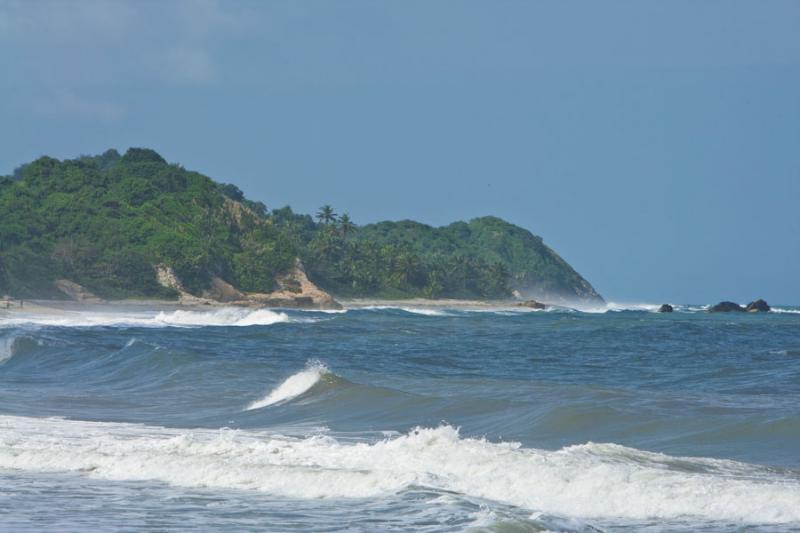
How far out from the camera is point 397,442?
13805mm

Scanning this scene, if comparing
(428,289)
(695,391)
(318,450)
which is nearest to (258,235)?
(428,289)

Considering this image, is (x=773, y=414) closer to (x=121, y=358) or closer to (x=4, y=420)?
(x=4, y=420)

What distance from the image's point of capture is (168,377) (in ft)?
81.4

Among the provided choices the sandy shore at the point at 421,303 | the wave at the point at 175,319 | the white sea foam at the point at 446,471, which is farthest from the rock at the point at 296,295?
the white sea foam at the point at 446,471

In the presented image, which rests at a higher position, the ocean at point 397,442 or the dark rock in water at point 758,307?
the dark rock in water at point 758,307

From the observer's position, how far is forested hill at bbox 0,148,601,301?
3233 inches

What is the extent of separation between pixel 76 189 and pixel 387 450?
92396 mm

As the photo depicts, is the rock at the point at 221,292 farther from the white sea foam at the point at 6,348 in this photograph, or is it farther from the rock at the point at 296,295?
the white sea foam at the point at 6,348

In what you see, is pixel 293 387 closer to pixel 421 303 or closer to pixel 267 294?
pixel 267 294

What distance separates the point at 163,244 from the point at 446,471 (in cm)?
7806

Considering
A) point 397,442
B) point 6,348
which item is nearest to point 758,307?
point 6,348

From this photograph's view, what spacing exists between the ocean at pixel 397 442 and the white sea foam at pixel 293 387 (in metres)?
0.08

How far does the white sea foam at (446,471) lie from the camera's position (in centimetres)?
1074

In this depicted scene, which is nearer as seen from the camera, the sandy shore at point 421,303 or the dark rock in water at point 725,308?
the sandy shore at point 421,303
